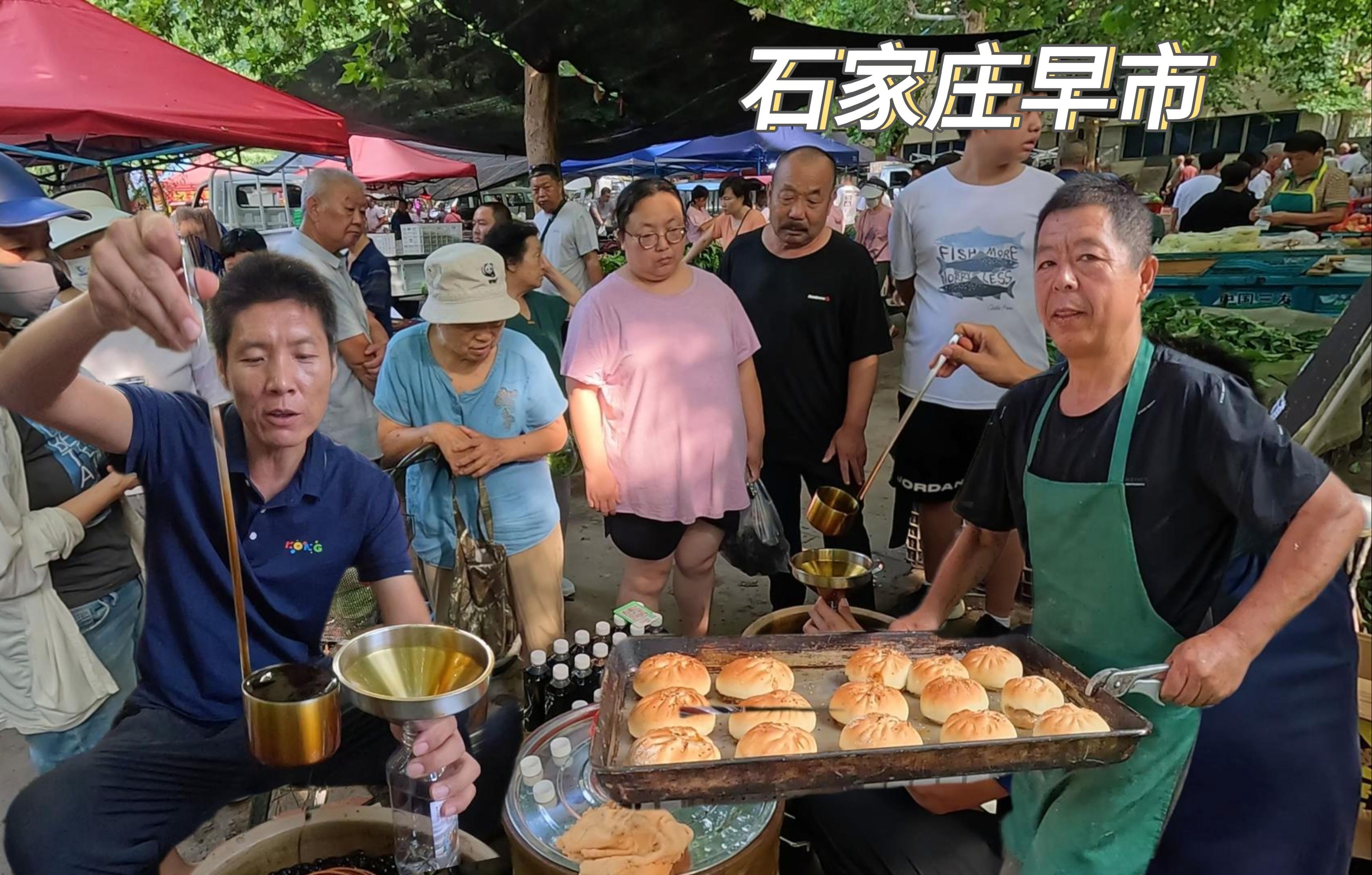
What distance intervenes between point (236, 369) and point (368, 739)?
3.39ft

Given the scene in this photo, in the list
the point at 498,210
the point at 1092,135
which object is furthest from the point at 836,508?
the point at 1092,135

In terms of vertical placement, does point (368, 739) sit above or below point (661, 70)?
below

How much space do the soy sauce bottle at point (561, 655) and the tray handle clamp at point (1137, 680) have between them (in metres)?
1.60

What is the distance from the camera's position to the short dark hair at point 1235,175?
8484 mm

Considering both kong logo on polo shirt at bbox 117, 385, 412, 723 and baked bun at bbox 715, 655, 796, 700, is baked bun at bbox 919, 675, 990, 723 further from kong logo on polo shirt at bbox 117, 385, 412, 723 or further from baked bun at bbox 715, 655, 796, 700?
kong logo on polo shirt at bbox 117, 385, 412, 723

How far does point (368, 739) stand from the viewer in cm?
218

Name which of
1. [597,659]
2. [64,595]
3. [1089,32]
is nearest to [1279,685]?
[597,659]

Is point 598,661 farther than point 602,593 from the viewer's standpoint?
No

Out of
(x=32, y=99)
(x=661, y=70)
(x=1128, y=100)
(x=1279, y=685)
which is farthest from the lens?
(x=661, y=70)

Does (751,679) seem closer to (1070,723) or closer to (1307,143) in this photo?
(1070,723)

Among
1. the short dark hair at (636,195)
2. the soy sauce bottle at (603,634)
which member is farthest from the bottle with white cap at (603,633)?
the short dark hair at (636,195)

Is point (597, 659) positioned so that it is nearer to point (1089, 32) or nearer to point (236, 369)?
point (236, 369)

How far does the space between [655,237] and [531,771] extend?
1.92 meters

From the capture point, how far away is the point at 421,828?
5.99 ft
